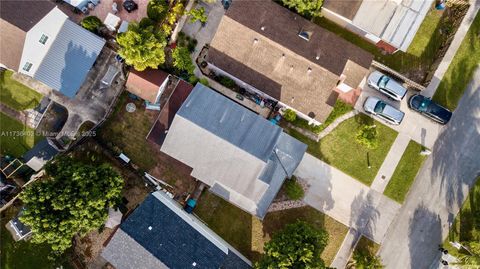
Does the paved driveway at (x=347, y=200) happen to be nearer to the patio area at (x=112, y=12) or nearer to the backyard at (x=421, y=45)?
the backyard at (x=421, y=45)

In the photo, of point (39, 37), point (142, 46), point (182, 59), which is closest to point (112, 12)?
point (39, 37)

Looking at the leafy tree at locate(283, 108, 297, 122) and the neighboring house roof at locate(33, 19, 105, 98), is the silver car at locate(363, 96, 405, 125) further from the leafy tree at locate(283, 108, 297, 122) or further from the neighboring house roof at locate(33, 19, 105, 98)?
the neighboring house roof at locate(33, 19, 105, 98)

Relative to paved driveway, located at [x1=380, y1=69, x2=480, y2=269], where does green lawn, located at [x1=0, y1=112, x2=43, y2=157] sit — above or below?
below

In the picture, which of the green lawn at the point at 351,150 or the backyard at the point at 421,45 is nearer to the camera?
the green lawn at the point at 351,150

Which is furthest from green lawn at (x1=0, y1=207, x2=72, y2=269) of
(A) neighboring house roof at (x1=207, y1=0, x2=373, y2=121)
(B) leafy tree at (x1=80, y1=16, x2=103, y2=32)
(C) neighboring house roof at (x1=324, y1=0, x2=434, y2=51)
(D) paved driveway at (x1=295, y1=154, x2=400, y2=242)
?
(C) neighboring house roof at (x1=324, y1=0, x2=434, y2=51)

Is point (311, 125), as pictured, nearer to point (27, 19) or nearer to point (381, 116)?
point (381, 116)

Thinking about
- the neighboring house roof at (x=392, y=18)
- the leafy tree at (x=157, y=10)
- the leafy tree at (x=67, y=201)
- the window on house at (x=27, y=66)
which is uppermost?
the neighboring house roof at (x=392, y=18)

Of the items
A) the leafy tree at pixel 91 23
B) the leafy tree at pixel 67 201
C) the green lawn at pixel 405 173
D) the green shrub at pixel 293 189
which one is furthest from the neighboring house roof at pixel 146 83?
the green lawn at pixel 405 173

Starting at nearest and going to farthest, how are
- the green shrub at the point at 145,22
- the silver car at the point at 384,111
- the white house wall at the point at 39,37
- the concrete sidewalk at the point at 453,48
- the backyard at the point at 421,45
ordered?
the white house wall at the point at 39,37 → the green shrub at the point at 145,22 → the silver car at the point at 384,111 → the concrete sidewalk at the point at 453,48 → the backyard at the point at 421,45
